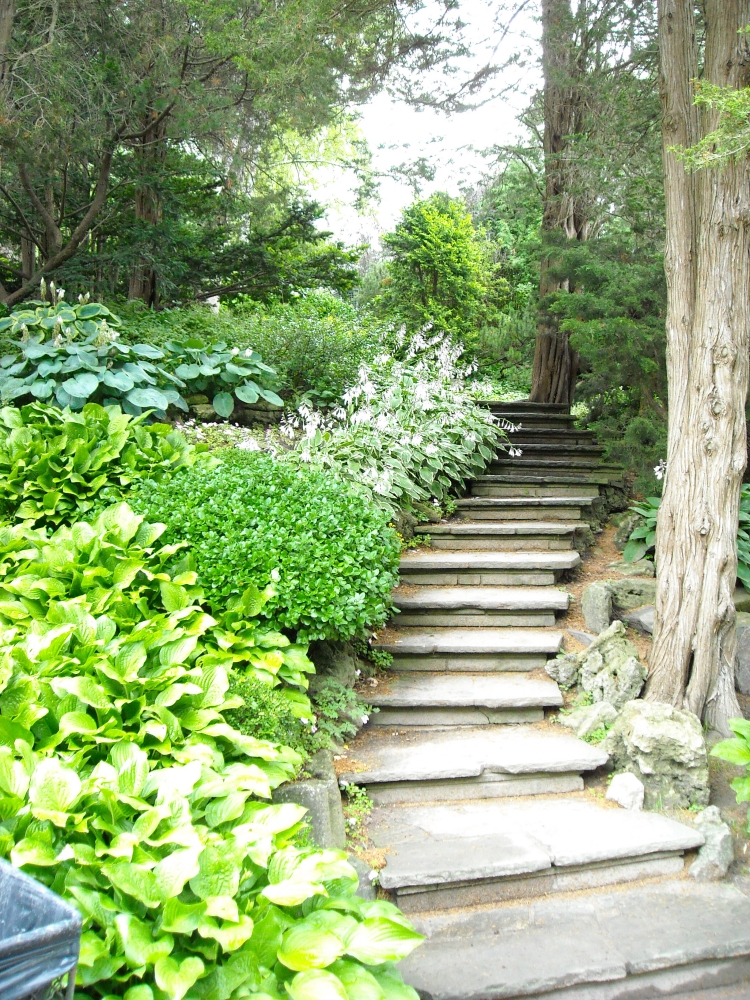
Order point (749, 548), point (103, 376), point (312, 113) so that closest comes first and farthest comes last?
1. point (749, 548)
2. point (103, 376)
3. point (312, 113)

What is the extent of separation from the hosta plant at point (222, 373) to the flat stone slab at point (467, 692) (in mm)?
2880

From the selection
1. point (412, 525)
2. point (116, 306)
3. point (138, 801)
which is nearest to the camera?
point (138, 801)

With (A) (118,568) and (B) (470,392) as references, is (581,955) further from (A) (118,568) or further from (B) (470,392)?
(B) (470,392)

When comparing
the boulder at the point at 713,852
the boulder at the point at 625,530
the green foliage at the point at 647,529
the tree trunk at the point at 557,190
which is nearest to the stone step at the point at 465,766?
the boulder at the point at 713,852

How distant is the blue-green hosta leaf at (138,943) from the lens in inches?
67.9

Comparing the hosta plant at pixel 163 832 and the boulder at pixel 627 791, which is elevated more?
the hosta plant at pixel 163 832

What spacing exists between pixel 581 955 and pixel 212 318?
710 cm

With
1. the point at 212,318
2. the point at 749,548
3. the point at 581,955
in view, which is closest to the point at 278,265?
the point at 212,318

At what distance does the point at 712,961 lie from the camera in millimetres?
2846

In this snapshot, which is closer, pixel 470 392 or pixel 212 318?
pixel 470 392

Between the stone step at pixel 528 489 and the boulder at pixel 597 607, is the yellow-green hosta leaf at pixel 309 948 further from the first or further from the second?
the stone step at pixel 528 489

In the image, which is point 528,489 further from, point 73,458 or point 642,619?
point 73,458

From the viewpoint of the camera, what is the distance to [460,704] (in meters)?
4.14

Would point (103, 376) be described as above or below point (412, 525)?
above
